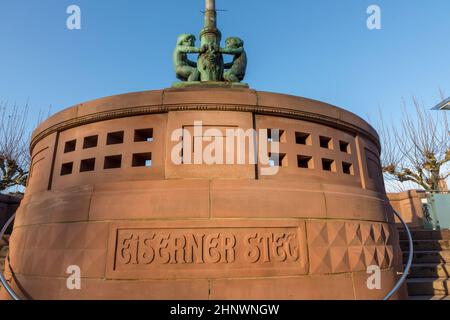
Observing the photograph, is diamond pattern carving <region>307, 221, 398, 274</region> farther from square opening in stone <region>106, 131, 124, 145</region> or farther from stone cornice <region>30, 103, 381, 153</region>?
square opening in stone <region>106, 131, 124, 145</region>

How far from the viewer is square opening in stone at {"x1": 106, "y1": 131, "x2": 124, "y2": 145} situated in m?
4.78

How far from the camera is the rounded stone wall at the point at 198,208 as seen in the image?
12.4ft

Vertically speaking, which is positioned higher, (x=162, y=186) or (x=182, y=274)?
(x=162, y=186)

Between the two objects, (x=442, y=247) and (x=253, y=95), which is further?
(x=442, y=247)

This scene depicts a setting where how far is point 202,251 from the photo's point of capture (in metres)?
3.79

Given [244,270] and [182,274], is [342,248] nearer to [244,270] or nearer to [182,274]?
[244,270]

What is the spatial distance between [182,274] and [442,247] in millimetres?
7242

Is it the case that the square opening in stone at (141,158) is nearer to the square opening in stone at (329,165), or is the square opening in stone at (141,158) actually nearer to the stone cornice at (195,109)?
the stone cornice at (195,109)

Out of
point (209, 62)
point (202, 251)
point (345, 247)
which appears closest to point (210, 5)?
point (209, 62)

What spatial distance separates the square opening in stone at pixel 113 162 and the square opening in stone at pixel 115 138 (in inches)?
11.9

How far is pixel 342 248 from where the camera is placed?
4.19 metres

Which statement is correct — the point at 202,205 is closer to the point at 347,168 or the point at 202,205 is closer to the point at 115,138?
the point at 115,138
